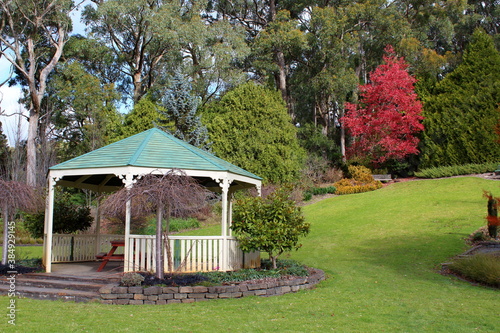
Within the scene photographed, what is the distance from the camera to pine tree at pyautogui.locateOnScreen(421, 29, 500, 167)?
26.8m

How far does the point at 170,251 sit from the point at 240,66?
982 inches

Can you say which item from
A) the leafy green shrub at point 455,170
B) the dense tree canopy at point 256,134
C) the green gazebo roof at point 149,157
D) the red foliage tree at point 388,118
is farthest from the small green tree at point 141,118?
the leafy green shrub at point 455,170

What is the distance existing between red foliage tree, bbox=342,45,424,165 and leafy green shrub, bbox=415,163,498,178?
1.70m

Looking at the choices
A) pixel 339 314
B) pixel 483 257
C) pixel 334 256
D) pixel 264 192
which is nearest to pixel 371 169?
pixel 264 192

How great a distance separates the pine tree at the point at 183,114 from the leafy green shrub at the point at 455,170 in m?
14.1

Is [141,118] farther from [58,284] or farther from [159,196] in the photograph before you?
[159,196]

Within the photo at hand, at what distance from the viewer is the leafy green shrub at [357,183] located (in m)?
26.0

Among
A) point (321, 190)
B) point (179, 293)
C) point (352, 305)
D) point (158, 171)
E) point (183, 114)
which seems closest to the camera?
point (352, 305)

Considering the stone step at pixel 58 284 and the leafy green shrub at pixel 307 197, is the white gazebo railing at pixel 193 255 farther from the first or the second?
the leafy green shrub at pixel 307 197

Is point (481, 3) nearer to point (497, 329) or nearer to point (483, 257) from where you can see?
point (483, 257)

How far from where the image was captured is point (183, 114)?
26.1 m

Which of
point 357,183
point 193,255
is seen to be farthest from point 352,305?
point 357,183

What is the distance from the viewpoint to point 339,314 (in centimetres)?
694

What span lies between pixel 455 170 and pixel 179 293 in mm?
23300
